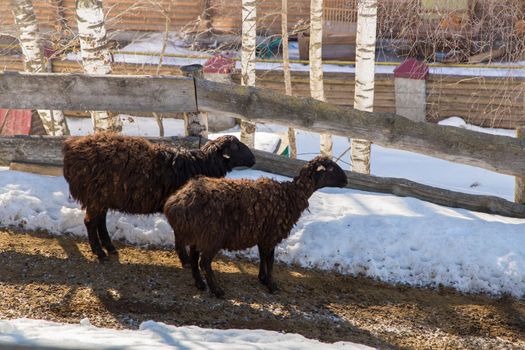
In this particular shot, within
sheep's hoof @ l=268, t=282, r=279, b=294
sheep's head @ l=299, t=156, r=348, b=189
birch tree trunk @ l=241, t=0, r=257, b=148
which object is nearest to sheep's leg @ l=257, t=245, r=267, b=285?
sheep's hoof @ l=268, t=282, r=279, b=294

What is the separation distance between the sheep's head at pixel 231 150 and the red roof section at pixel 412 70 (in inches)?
475

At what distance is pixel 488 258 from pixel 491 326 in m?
0.93

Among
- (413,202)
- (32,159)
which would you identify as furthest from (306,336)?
(32,159)

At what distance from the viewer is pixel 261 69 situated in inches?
793

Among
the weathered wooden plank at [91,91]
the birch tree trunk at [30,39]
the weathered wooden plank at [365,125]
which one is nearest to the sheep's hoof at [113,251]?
the weathered wooden plank at [91,91]

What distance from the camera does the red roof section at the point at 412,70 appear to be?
59.7ft

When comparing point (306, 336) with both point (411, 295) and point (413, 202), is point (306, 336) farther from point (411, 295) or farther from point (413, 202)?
point (413, 202)

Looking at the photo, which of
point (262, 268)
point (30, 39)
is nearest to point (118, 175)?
point (262, 268)

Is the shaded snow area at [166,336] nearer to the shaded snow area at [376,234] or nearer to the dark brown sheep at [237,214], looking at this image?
the dark brown sheep at [237,214]

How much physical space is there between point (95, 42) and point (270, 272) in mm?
4763

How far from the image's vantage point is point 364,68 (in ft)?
36.1

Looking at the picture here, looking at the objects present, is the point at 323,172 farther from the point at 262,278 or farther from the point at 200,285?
the point at 200,285

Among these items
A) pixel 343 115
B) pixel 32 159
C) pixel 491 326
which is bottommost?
pixel 491 326

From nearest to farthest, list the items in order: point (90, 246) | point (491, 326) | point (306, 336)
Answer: point (306, 336) → point (491, 326) → point (90, 246)
